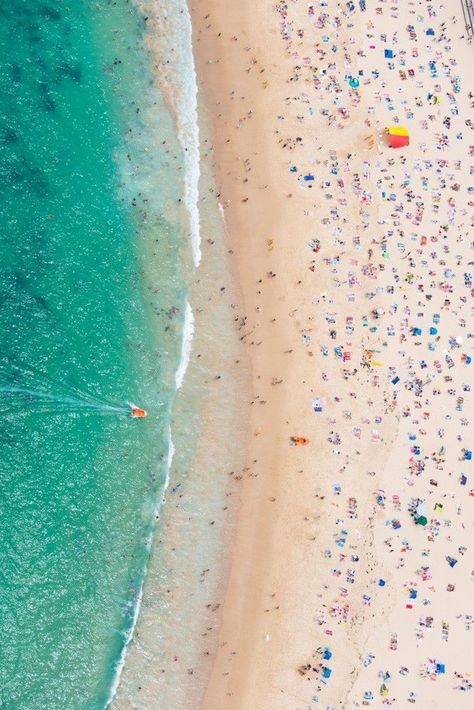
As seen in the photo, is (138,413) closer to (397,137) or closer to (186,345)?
(186,345)

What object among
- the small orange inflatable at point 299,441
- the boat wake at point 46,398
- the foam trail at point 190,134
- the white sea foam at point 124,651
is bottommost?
the white sea foam at point 124,651

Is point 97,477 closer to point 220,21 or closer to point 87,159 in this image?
point 87,159

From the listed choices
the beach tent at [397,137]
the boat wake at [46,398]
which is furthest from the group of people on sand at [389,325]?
the boat wake at [46,398]

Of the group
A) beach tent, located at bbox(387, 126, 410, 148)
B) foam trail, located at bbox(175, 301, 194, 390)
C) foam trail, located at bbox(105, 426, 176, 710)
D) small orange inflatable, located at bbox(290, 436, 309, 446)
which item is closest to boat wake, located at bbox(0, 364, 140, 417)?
foam trail, located at bbox(175, 301, 194, 390)

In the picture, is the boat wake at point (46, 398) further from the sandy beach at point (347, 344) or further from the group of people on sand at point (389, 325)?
the group of people on sand at point (389, 325)

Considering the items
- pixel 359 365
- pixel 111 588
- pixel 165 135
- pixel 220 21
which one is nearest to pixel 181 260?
pixel 165 135

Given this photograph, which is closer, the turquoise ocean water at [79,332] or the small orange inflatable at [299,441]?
the turquoise ocean water at [79,332]

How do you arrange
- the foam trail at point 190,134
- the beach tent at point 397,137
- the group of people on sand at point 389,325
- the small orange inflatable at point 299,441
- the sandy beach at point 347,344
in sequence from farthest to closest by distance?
the beach tent at point 397,137, the foam trail at point 190,134, the small orange inflatable at point 299,441, the group of people on sand at point 389,325, the sandy beach at point 347,344

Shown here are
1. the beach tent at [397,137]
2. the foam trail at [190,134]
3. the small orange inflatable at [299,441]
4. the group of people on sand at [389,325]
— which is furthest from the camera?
the beach tent at [397,137]
